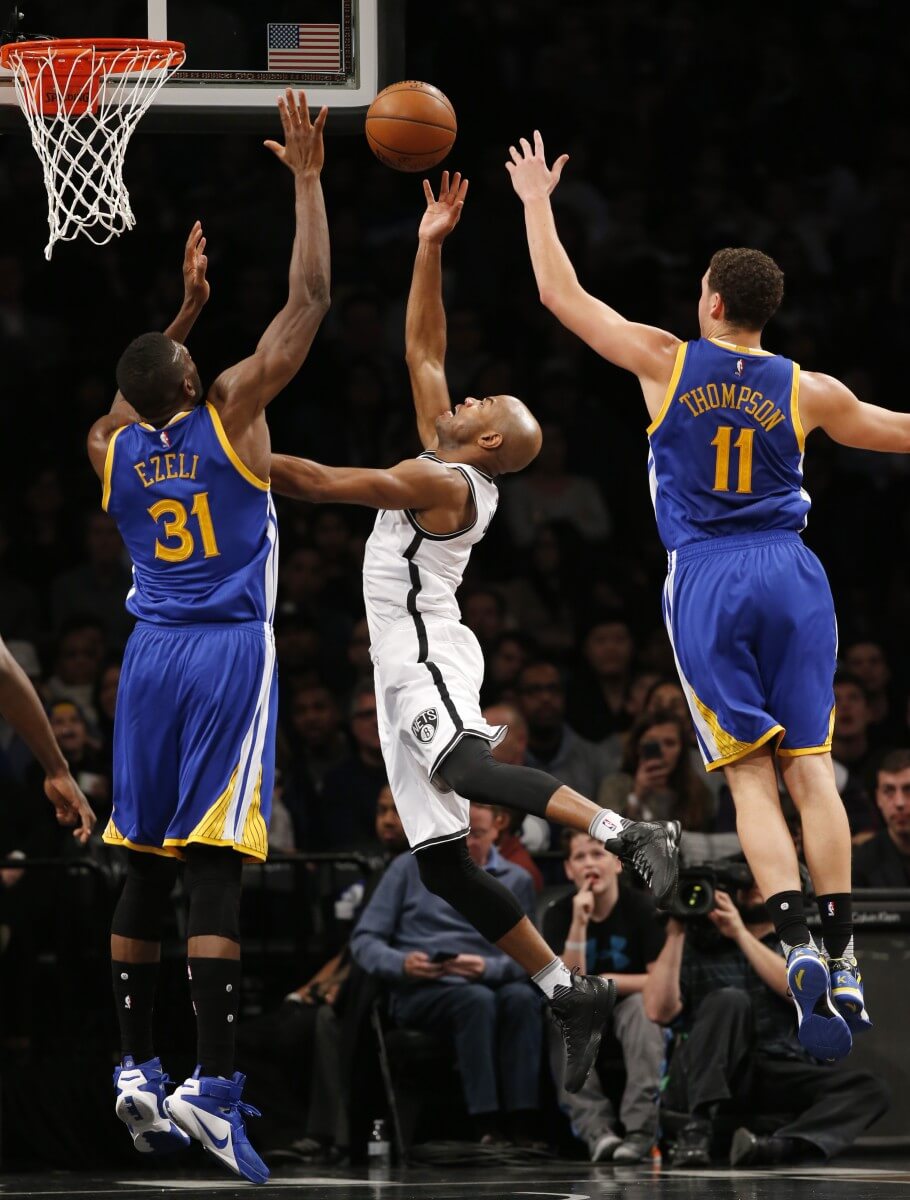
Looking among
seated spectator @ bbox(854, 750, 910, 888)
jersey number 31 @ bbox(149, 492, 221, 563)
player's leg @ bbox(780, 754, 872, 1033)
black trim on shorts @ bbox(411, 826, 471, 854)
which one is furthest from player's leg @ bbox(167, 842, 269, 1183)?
seated spectator @ bbox(854, 750, 910, 888)

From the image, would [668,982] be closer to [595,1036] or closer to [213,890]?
[595,1036]

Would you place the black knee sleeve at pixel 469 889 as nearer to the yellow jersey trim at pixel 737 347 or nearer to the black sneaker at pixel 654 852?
the black sneaker at pixel 654 852

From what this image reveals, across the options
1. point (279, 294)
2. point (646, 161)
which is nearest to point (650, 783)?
point (279, 294)

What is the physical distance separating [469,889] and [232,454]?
1.84 m

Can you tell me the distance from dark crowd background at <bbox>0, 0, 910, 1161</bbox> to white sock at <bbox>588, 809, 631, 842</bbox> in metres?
4.09

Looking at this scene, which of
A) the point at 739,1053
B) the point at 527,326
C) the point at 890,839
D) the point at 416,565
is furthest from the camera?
the point at 527,326

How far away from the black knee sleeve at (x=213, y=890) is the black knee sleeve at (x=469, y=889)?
886mm

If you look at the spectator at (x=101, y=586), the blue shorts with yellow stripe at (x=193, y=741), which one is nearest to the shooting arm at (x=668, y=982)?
the blue shorts with yellow stripe at (x=193, y=741)

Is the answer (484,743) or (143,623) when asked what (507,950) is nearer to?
(484,743)

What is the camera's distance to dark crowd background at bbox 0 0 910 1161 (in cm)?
1149

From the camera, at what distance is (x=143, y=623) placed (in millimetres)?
6602

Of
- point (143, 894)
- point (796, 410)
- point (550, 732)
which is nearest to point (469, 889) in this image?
point (143, 894)

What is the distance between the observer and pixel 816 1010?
19.7 feet

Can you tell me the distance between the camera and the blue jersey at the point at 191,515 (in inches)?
253
